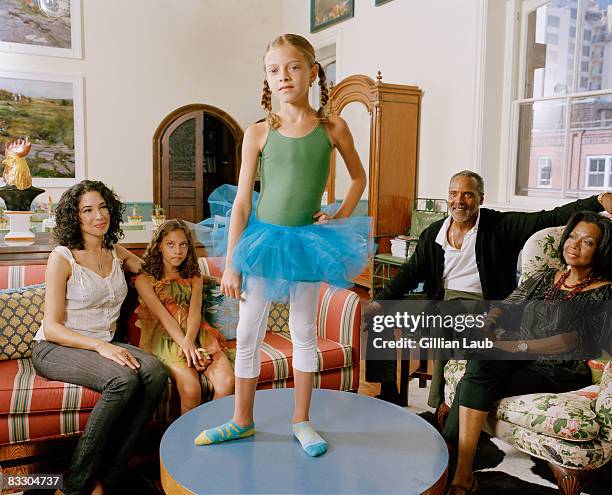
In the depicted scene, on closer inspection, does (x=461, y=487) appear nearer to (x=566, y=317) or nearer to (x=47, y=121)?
(x=566, y=317)

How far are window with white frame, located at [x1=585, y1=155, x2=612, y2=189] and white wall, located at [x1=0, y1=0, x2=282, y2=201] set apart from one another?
458 centimetres

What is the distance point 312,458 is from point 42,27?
20.3ft

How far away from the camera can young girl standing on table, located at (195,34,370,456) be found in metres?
1.50

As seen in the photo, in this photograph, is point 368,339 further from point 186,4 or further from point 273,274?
point 186,4

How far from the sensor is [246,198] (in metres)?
1.58

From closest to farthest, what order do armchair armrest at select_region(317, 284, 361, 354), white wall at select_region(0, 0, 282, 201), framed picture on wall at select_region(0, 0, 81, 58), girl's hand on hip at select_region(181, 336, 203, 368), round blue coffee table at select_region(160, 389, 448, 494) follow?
round blue coffee table at select_region(160, 389, 448, 494) < girl's hand on hip at select_region(181, 336, 203, 368) < armchair armrest at select_region(317, 284, 361, 354) < framed picture on wall at select_region(0, 0, 81, 58) < white wall at select_region(0, 0, 282, 201)

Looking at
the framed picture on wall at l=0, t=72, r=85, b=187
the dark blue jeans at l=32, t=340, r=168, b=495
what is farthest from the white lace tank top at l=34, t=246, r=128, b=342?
the framed picture on wall at l=0, t=72, r=85, b=187

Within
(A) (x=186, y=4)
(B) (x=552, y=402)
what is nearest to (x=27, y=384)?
(B) (x=552, y=402)

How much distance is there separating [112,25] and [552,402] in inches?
247

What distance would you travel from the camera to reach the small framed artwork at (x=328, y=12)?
588cm

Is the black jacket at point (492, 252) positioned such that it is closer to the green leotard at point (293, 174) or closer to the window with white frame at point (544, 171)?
the green leotard at point (293, 174)

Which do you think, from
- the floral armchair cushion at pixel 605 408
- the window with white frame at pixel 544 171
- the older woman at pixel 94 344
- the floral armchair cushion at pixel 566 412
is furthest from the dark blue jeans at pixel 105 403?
the window with white frame at pixel 544 171

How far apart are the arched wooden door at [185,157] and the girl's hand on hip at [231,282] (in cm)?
566

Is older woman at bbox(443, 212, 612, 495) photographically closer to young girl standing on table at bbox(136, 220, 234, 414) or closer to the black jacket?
the black jacket
